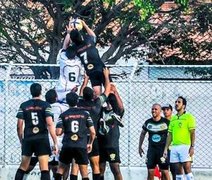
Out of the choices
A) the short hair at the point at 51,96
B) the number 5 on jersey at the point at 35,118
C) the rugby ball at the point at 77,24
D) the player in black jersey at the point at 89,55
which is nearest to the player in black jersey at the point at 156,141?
the player in black jersey at the point at 89,55

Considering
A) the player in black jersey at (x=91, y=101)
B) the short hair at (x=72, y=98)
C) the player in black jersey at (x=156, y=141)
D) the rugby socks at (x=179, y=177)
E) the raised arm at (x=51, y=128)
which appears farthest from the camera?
the player in black jersey at (x=156, y=141)

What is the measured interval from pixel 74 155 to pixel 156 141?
2614 mm

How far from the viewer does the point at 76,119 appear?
14422mm

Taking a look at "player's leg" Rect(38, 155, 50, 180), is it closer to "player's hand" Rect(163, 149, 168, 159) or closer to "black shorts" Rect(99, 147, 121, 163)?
"black shorts" Rect(99, 147, 121, 163)

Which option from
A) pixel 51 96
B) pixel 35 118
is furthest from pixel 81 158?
pixel 51 96

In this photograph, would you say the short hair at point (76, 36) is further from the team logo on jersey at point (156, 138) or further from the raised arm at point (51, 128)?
the team logo on jersey at point (156, 138)

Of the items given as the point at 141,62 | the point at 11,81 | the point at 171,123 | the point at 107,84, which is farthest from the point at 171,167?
the point at 141,62

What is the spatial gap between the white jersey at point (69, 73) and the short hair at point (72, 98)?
85 cm

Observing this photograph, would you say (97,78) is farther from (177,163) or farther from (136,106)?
(136,106)

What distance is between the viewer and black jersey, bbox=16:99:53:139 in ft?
48.1

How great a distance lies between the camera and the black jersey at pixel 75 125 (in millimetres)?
14414

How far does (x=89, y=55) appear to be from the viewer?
14961 millimetres

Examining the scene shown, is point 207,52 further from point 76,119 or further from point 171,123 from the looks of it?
point 76,119

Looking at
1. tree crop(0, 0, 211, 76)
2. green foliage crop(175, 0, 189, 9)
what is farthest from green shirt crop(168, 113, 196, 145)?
tree crop(0, 0, 211, 76)
